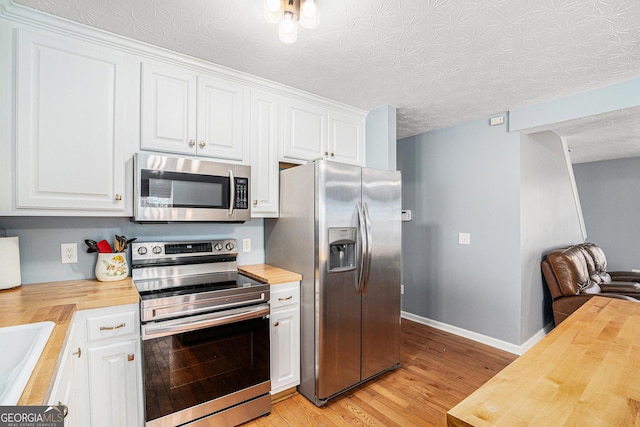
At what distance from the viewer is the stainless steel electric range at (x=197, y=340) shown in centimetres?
167

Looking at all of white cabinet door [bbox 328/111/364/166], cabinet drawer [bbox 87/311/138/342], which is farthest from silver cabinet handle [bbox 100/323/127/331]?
white cabinet door [bbox 328/111/364/166]

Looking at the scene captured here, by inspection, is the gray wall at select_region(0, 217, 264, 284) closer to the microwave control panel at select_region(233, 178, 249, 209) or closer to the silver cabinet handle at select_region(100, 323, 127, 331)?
the microwave control panel at select_region(233, 178, 249, 209)

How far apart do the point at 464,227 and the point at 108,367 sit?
3306mm

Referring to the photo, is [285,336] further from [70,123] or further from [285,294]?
[70,123]

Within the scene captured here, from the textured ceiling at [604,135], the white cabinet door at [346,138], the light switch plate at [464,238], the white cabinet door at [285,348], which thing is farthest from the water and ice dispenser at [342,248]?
the textured ceiling at [604,135]

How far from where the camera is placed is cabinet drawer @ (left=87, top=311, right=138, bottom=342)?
1.54 metres

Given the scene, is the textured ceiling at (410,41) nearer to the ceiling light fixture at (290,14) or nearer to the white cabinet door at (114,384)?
the ceiling light fixture at (290,14)

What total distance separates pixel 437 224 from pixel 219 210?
2587 millimetres

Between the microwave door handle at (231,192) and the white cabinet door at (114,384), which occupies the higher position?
the microwave door handle at (231,192)

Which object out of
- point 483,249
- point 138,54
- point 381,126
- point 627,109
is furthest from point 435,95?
point 138,54

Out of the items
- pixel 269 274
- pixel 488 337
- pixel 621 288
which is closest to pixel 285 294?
pixel 269 274

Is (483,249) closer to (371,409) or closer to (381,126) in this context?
(381,126)

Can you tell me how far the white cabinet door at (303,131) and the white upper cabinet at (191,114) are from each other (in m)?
0.39

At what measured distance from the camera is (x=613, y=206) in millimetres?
5180
